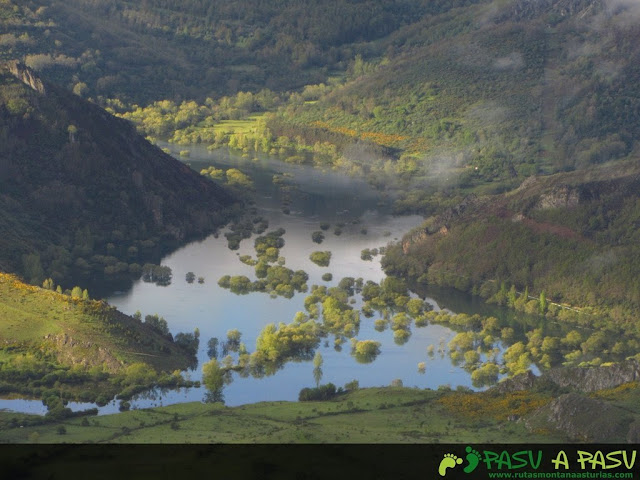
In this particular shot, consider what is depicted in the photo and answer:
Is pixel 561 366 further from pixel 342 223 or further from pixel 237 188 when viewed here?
pixel 237 188

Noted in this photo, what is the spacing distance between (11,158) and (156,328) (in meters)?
45.1

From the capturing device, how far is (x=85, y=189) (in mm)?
168500

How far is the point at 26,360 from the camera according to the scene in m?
117

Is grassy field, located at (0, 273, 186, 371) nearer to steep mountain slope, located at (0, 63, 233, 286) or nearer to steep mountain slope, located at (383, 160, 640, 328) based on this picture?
steep mountain slope, located at (0, 63, 233, 286)
